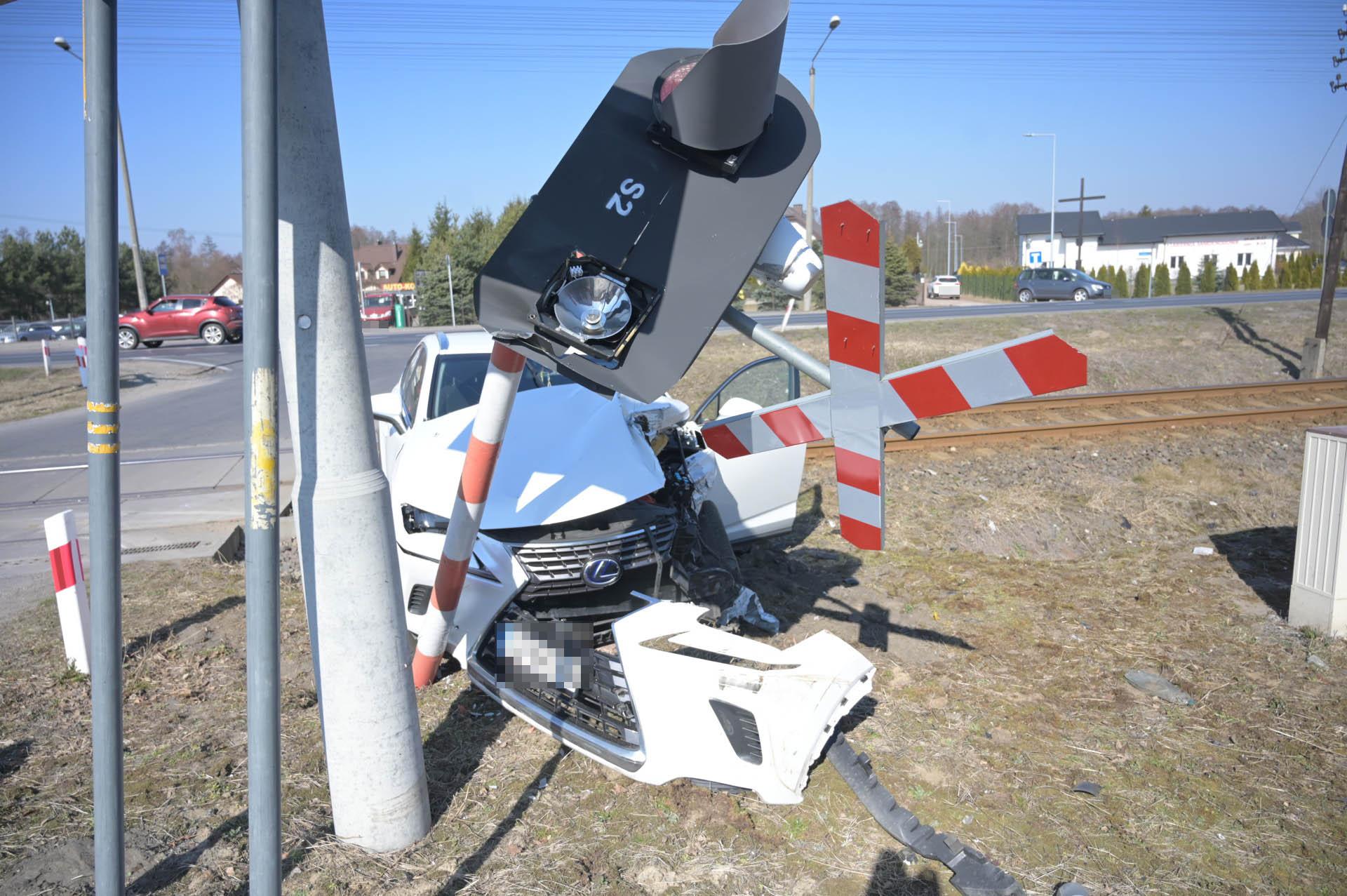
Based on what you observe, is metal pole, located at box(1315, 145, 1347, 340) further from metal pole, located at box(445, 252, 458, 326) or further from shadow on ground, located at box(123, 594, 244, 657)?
metal pole, located at box(445, 252, 458, 326)

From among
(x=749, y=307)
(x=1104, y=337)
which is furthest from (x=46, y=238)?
(x=1104, y=337)

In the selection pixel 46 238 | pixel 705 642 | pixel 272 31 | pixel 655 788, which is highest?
pixel 46 238

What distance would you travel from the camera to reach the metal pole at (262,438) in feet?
7.03

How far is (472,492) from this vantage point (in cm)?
350

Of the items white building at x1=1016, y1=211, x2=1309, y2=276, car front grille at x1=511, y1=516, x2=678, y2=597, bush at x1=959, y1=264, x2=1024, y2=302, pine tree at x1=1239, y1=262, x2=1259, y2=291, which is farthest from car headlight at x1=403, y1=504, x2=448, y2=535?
white building at x1=1016, y1=211, x2=1309, y2=276

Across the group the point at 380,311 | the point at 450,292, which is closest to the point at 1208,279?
the point at 450,292

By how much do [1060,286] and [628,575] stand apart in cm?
3787

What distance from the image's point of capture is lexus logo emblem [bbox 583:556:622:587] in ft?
12.9

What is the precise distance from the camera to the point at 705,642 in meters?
3.48

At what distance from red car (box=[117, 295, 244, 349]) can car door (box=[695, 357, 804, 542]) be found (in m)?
Answer: 28.0

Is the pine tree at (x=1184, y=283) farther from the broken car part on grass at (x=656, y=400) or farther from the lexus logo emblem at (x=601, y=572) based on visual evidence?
the lexus logo emblem at (x=601, y=572)

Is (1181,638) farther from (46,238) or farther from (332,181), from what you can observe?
(46,238)

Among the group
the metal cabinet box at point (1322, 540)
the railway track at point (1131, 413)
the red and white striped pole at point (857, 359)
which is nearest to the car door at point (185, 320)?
the railway track at point (1131, 413)

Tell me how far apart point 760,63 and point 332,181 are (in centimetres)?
→ 147
